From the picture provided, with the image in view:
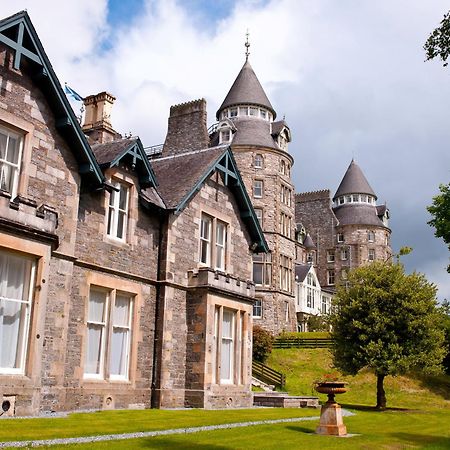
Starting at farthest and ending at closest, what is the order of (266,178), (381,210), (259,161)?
1. (381,210)
2. (259,161)
3. (266,178)

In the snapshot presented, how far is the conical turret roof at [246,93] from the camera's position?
62.8 m

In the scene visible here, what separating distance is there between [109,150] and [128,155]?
0.74 metres

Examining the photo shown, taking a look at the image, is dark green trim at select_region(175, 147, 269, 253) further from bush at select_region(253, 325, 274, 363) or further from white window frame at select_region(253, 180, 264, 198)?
white window frame at select_region(253, 180, 264, 198)

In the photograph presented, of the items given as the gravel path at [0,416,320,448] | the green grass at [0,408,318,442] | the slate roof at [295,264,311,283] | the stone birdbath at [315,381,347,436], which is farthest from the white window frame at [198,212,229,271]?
the slate roof at [295,264,311,283]

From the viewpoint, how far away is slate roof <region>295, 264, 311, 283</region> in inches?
2832

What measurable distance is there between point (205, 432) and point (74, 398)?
5428 millimetres

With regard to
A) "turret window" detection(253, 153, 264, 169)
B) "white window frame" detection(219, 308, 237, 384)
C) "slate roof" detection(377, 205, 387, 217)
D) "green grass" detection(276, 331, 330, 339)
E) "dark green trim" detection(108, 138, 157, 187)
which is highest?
"slate roof" detection(377, 205, 387, 217)

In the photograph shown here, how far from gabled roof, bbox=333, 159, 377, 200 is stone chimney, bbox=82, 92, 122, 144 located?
69755 mm

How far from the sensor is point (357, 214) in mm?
89688

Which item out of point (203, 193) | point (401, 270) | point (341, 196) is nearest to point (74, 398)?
point (203, 193)

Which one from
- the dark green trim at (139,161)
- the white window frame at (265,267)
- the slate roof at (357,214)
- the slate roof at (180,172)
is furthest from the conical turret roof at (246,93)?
the dark green trim at (139,161)

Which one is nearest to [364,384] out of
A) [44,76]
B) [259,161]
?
[259,161]

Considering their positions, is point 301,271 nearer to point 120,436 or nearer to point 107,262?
point 107,262

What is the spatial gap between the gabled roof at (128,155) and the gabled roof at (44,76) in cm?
136
